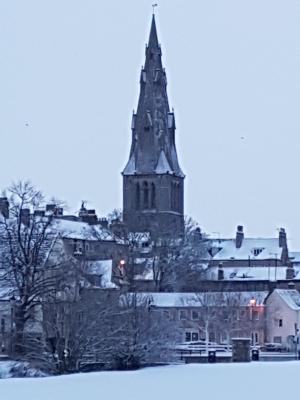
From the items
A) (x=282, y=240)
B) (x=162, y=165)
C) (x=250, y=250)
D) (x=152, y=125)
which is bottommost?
(x=250, y=250)

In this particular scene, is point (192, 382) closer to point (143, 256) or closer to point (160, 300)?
point (160, 300)

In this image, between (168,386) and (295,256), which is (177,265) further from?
(168,386)

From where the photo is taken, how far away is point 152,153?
143125 mm

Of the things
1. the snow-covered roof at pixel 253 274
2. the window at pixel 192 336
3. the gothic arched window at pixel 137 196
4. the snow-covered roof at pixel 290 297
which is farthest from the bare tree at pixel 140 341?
the gothic arched window at pixel 137 196

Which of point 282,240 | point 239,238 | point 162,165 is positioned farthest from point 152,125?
point 282,240

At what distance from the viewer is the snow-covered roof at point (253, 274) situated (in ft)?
382

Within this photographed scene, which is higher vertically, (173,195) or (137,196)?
(173,195)

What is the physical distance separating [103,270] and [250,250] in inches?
1869

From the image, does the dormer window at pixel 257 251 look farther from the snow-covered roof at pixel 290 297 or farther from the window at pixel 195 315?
the window at pixel 195 315

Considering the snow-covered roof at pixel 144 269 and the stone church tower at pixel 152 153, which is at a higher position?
the stone church tower at pixel 152 153

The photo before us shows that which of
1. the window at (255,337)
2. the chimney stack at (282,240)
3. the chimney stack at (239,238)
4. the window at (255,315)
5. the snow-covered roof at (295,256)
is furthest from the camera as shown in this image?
the snow-covered roof at (295,256)

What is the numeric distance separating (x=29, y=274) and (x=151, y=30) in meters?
84.1

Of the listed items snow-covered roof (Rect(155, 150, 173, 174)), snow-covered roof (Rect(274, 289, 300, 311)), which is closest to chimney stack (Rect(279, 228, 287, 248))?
snow-covered roof (Rect(155, 150, 173, 174))

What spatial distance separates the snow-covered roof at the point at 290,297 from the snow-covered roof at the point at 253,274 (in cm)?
1105
